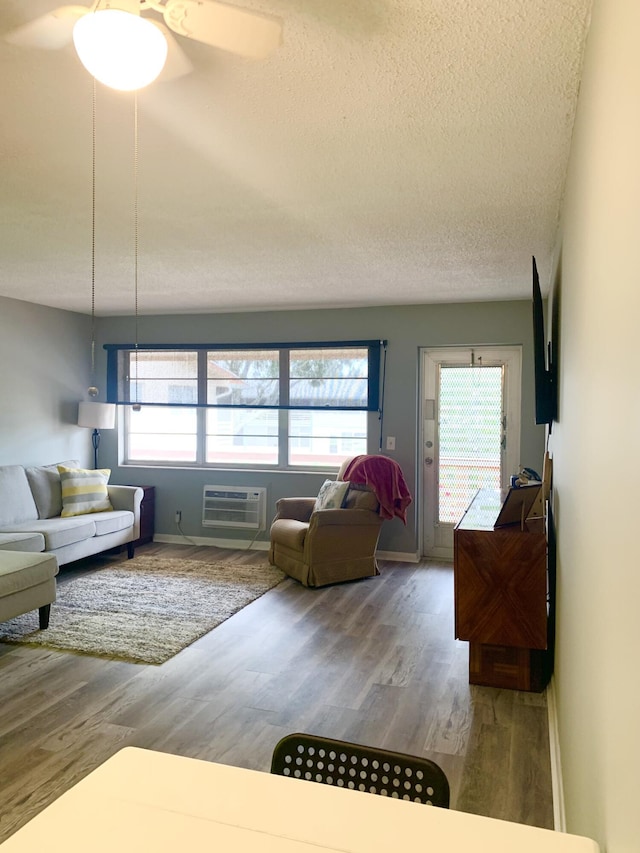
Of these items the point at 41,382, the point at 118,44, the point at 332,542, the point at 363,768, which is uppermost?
the point at 118,44

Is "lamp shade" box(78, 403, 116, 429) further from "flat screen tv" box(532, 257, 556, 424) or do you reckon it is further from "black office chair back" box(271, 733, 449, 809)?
"black office chair back" box(271, 733, 449, 809)

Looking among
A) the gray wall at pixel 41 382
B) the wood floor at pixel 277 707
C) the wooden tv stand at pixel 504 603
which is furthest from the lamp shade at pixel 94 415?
the wooden tv stand at pixel 504 603

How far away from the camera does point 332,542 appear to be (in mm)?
5129

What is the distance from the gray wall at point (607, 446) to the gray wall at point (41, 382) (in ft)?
17.6

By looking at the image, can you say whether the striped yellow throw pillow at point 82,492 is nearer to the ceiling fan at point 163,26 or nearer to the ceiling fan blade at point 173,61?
the ceiling fan blade at point 173,61

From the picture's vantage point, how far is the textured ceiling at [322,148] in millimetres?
1695

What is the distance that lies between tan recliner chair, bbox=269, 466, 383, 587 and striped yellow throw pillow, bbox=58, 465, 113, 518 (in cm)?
169

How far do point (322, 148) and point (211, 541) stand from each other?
492 cm

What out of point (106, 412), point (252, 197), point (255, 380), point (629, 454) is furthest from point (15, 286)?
point (629, 454)

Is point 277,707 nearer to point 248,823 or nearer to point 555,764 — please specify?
point 555,764

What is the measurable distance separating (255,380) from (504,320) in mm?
2525

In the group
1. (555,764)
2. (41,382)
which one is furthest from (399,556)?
(41,382)

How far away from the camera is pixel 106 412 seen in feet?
20.9

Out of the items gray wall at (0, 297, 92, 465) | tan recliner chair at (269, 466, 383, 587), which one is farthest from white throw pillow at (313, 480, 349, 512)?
gray wall at (0, 297, 92, 465)
